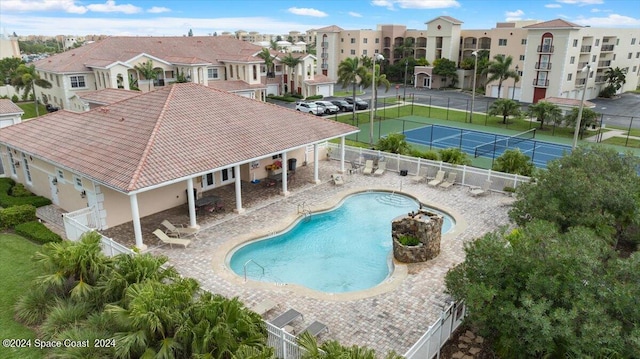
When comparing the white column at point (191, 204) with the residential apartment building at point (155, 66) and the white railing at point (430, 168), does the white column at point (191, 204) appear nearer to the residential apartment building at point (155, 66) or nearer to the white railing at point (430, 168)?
the white railing at point (430, 168)

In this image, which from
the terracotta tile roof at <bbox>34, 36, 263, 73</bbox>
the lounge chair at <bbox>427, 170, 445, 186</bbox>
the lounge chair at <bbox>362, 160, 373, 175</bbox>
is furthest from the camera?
the terracotta tile roof at <bbox>34, 36, 263, 73</bbox>

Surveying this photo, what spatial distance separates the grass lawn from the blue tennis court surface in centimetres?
2926

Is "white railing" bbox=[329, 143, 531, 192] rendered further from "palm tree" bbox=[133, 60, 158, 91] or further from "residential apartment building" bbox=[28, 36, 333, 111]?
"palm tree" bbox=[133, 60, 158, 91]

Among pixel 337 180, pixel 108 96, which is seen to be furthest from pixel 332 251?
pixel 108 96

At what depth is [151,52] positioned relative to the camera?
5606 cm

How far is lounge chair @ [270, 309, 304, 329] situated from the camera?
13.2m

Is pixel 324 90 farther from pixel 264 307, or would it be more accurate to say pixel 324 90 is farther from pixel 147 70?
→ pixel 264 307

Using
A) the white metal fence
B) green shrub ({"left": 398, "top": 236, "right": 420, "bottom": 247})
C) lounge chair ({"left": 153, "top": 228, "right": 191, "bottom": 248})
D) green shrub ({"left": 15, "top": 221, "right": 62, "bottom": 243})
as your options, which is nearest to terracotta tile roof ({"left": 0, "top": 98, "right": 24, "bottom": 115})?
green shrub ({"left": 15, "top": 221, "right": 62, "bottom": 243})

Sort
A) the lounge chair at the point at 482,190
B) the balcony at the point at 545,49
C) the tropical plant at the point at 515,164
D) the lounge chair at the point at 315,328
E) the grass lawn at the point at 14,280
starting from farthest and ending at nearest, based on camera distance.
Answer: the balcony at the point at 545,49 < the tropical plant at the point at 515,164 < the lounge chair at the point at 482,190 < the lounge chair at the point at 315,328 < the grass lawn at the point at 14,280

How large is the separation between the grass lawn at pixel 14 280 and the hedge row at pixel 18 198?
3.04 metres

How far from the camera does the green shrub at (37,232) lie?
62.3ft

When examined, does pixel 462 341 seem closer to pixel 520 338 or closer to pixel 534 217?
pixel 520 338

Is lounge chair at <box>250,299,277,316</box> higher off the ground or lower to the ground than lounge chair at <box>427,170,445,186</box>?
lower

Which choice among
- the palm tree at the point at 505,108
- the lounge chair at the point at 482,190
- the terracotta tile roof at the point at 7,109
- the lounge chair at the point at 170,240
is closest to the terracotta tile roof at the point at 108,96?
the terracotta tile roof at the point at 7,109
